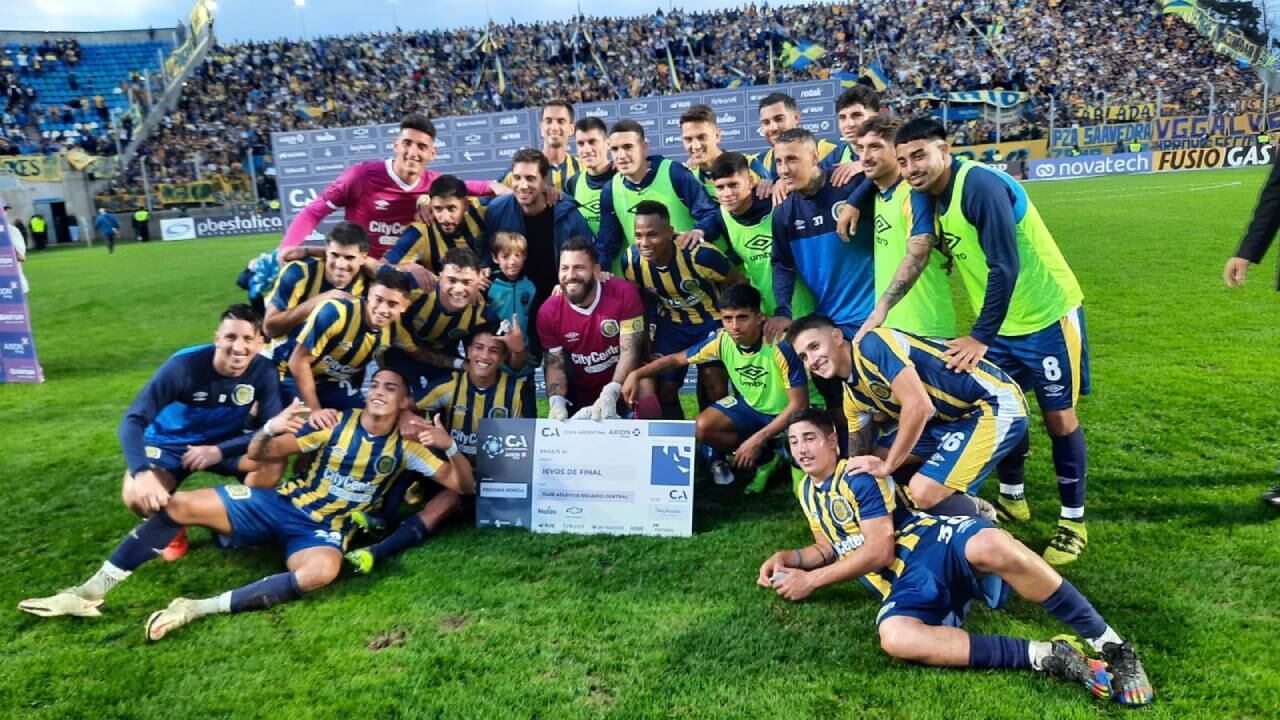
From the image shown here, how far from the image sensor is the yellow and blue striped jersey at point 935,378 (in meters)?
3.67

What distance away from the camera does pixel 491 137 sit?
10336 millimetres

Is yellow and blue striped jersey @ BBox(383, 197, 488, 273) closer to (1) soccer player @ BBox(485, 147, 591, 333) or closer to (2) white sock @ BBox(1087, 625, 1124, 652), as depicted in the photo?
(1) soccer player @ BBox(485, 147, 591, 333)


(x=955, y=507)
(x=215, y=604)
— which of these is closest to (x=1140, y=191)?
(x=955, y=507)

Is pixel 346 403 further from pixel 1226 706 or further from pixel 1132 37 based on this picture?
pixel 1132 37

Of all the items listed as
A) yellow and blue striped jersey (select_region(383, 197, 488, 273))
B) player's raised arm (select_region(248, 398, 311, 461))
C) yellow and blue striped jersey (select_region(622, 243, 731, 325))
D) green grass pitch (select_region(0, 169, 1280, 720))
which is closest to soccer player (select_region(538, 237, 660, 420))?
yellow and blue striped jersey (select_region(622, 243, 731, 325))

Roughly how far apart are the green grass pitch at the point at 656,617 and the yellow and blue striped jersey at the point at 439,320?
1325 millimetres

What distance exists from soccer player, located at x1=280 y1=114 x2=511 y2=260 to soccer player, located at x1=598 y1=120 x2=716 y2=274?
859mm

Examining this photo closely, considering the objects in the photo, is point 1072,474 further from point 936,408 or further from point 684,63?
point 684,63

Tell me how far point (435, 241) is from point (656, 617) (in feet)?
10.8

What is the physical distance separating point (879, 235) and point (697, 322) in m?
1.48

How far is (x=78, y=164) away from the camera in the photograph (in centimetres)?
2989

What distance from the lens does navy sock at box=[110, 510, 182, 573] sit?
3932mm

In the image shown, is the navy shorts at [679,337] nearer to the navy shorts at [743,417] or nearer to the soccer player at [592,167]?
the navy shorts at [743,417]

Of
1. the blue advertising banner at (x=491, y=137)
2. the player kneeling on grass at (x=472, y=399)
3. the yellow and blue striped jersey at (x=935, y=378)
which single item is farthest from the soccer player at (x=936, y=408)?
the blue advertising banner at (x=491, y=137)
